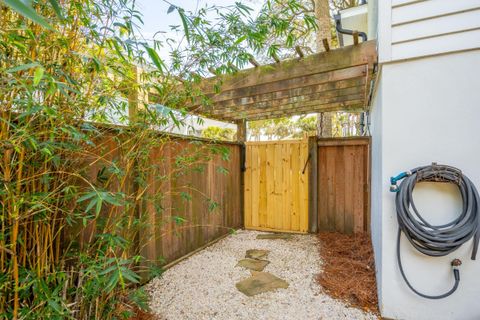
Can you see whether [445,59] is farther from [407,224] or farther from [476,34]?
[407,224]

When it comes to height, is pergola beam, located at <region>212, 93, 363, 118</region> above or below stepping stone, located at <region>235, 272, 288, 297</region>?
→ above

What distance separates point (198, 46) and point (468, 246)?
2.46 m

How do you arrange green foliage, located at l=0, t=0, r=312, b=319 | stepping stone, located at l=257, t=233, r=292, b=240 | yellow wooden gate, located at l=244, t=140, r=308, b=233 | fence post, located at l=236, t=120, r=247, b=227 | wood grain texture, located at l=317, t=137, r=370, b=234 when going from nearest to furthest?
green foliage, located at l=0, t=0, r=312, b=319 < wood grain texture, located at l=317, t=137, r=370, b=234 < stepping stone, located at l=257, t=233, r=292, b=240 < yellow wooden gate, located at l=244, t=140, r=308, b=233 < fence post, located at l=236, t=120, r=247, b=227

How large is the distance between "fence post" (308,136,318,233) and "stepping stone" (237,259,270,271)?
1.43 m

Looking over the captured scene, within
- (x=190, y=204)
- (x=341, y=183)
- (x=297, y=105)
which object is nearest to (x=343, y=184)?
(x=341, y=183)

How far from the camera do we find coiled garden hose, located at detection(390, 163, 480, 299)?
1.71 metres

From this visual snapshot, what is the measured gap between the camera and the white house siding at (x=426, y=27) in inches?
68.1

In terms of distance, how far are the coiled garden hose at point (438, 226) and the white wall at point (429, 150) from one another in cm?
7

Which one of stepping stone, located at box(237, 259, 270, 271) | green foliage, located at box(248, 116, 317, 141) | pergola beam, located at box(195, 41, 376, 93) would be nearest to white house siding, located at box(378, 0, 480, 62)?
pergola beam, located at box(195, 41, 376, 93)

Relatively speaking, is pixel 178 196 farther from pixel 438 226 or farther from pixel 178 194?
pixel 438 226

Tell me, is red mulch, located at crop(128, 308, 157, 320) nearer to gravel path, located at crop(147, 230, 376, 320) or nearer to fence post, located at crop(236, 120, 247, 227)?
gravel path, located at crop(147, 230, 376, 320)

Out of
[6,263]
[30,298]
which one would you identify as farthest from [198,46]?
[30,298]

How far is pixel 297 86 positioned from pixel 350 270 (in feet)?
7.04

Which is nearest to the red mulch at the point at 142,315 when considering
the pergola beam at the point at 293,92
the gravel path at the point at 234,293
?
the gravel path at the point at 234,293
